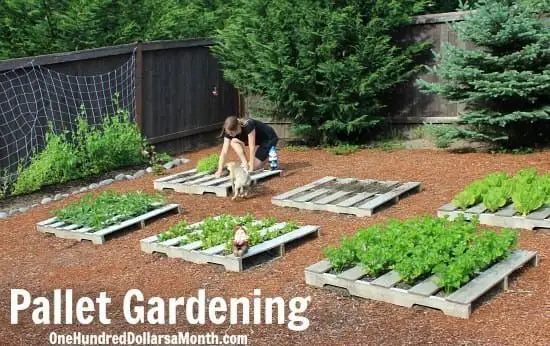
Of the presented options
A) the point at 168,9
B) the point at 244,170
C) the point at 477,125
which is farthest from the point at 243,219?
the point at 168,9

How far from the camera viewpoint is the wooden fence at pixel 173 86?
460 inches

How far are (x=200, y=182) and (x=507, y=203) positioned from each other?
412cm

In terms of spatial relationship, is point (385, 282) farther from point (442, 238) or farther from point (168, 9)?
point (168, 9)

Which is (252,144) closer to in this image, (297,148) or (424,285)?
(297,148)

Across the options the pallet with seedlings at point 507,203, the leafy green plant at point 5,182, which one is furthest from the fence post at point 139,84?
the pallet with seedlings at point 507,203

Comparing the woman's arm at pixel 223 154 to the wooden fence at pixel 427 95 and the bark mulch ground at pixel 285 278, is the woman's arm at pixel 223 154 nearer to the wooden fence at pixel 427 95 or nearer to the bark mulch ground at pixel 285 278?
the bark mulch ground at pixel 285 278

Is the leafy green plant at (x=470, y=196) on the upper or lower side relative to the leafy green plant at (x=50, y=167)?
upper

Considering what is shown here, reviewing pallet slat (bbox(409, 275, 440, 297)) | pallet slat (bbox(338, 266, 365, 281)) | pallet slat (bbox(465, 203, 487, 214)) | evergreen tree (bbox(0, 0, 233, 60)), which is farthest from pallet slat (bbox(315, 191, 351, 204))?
evergreen tree (bbox(0, 0, 233, 60))

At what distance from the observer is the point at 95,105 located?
11.6 m

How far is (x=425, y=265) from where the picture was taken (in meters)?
5.36

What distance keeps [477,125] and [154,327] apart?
298 inches

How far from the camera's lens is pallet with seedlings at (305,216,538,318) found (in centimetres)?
519

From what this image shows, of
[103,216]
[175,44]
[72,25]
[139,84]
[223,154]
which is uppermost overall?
[72,25]

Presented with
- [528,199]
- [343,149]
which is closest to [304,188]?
[528,199]
